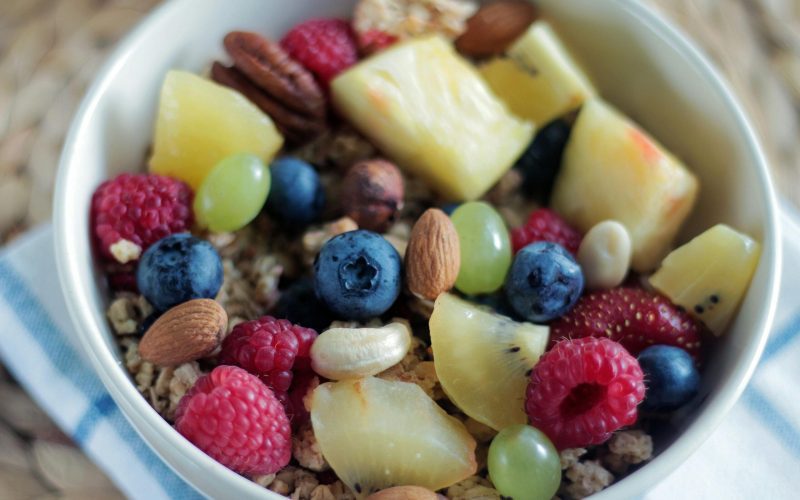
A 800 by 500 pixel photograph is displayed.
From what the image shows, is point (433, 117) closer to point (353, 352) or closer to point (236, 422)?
point (353, 352)

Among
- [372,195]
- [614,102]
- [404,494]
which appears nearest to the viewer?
[404,494]

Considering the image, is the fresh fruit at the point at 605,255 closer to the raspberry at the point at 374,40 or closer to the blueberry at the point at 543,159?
the blueberry at the point at 543,159

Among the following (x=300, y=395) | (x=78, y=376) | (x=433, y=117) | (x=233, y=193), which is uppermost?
(x=433, y=117)

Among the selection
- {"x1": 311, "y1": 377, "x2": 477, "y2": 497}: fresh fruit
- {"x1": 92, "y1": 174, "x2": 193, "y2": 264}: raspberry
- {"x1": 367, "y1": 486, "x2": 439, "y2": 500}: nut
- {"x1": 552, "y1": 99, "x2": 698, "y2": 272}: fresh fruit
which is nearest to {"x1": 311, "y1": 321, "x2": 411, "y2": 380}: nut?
{"x1": 311, "y1": 377, "x2": 477, "y2": 497}: fresh fruit

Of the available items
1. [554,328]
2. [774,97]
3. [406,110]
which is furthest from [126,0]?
[774,97]

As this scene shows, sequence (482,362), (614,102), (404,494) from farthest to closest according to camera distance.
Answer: (614,102)
(482,362)
(404,494)

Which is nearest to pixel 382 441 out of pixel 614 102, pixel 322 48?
pixel 322 48

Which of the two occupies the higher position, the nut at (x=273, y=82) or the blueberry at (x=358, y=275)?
the nut at (x=273, y=82)

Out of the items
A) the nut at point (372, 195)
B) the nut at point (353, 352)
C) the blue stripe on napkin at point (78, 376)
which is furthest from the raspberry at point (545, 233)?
the blue stripe on napkin at point (78, 376)
